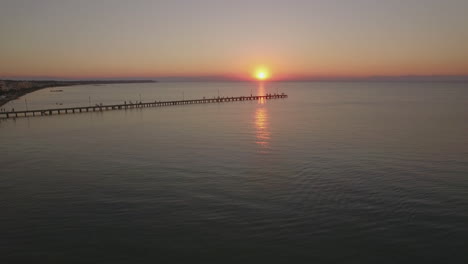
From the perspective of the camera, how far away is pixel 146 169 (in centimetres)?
2577

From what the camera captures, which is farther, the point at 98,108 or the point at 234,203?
the point at 98,108

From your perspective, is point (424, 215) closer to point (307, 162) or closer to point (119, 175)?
point (307, 162)

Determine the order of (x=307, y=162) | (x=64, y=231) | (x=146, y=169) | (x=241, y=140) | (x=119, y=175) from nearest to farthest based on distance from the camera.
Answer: (x=64, y=231), (x=119, y=175), (x=146, y=169), (x=307, y=162), (x=241, y=140)

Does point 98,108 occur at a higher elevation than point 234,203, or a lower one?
higher

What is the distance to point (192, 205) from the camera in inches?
715

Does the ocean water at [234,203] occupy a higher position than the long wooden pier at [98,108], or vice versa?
the long wooden pier at [98,108]

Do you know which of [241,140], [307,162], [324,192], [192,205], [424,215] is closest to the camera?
[424,215]

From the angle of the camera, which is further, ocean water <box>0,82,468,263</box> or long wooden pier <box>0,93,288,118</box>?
long wooden pier <box>0,93,288,118</box>

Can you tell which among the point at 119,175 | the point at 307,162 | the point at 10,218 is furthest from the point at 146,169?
the point at 307,162

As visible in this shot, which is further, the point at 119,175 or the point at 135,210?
the point at 119,175

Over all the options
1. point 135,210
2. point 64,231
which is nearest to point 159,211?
point 135,210

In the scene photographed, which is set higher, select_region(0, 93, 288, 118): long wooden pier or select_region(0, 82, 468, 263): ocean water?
select_region(0, 93, 288, 118): long wooden pier

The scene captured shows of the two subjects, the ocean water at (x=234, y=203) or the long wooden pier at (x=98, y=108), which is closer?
the ocean water at (x=234, y=203)

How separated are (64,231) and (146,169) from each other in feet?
34.7
